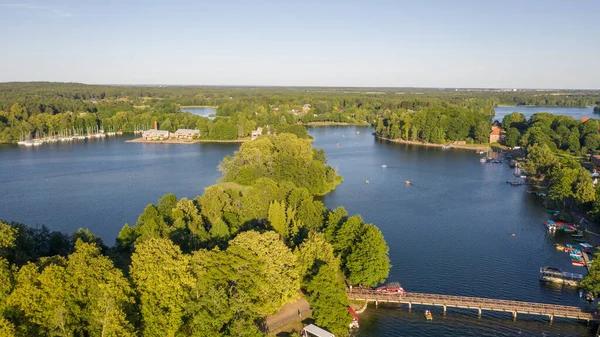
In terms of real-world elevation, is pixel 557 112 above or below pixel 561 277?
above

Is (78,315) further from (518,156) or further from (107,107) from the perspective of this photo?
(107,107)

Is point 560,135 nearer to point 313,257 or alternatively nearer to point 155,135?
point 313,257

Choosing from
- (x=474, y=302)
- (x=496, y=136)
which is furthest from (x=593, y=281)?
(x=496, y=136)

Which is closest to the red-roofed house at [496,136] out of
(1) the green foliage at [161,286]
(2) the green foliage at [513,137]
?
(2) the green foliage at [513,137]

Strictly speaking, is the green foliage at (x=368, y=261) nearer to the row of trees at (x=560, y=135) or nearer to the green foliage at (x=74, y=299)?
the green foliage at (x=74, y=299)

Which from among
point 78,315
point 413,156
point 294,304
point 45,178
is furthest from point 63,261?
point 413,156

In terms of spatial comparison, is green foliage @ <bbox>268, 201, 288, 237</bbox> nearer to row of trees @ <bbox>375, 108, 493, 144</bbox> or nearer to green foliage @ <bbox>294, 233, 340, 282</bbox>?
green foliage @ <bbox>294, 233, 340, 282</bbox>
